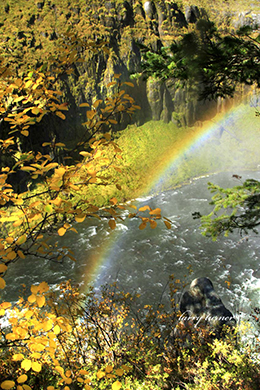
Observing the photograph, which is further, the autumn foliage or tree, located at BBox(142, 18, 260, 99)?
tree, located at BBox(142, 18, 260, 99)

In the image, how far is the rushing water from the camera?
10.3 meters

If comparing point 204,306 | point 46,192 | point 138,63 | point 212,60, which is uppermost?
point 138,63

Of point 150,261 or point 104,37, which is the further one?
point 104,37

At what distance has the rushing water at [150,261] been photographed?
10266 millimetres

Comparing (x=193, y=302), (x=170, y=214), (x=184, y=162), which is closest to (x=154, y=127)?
(x=184, y=162)

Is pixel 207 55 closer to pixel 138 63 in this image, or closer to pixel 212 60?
pixel 212 60

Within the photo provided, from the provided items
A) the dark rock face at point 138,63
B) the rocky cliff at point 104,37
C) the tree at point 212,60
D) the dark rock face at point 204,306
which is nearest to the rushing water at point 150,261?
the dark rock face at point 204,306

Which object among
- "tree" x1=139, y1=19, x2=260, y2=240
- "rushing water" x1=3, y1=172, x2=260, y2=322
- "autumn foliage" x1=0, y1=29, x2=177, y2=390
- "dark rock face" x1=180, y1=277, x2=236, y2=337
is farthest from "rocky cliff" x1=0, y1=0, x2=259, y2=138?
"autumn foliage" x1=0, y1=29, x2=177, y2=390

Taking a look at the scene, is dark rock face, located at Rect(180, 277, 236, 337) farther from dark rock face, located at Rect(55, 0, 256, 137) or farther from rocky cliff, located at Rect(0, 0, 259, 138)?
dark rock face, located at Rect(55, 0, 256, 137)

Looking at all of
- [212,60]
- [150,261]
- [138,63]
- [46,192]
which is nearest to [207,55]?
[212,60]

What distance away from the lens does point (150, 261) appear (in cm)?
1250

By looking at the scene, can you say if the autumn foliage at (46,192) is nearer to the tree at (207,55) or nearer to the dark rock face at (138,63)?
the tree at (207,55)

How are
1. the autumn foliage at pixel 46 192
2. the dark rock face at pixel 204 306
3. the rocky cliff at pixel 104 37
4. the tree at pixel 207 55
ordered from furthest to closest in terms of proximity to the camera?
the rocky cliff at pixel 104 37, the dark rock face at pixel 204 306, the tree at pixel 207 55, the autumn foliage at pixel 46 192

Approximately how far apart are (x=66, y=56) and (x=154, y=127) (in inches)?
1273
